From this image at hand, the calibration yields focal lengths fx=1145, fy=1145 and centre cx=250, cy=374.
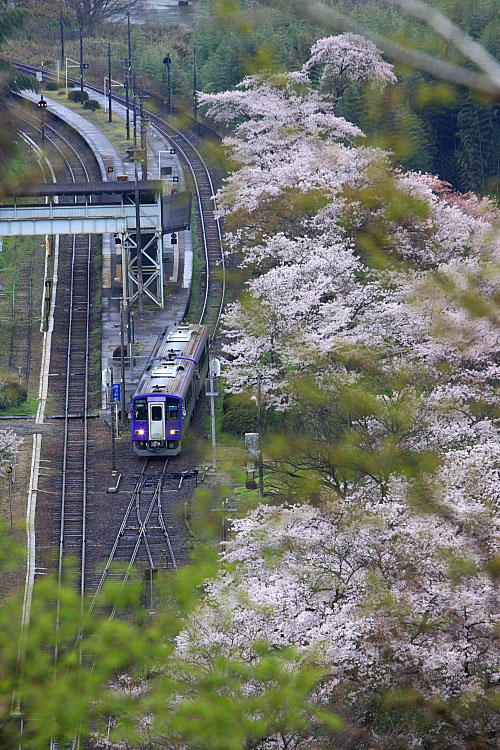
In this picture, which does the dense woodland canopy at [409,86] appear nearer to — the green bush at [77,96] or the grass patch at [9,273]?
the green bush at [77,96]

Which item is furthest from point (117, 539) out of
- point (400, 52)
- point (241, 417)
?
point (400, 52)

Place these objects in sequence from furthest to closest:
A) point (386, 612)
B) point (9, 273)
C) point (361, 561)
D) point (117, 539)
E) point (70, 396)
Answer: point (9, 273), point (70, 396), point (117, 539), point (361, 561), point (386, 612)

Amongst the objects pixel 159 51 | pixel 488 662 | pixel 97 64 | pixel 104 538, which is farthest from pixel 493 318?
pixel 97 64

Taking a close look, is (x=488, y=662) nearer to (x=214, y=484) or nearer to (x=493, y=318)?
(x=493, y=318)

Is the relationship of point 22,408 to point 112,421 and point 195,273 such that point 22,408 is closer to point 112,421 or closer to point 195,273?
point 112,421

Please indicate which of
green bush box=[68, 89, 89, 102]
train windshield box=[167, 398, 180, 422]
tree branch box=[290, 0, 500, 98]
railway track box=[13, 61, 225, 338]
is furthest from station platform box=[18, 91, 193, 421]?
tree branch box=[290, 0, 500, 98]

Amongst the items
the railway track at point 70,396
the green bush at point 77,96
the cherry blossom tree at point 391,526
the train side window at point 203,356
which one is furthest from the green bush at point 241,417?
the green bush at point 77,96
